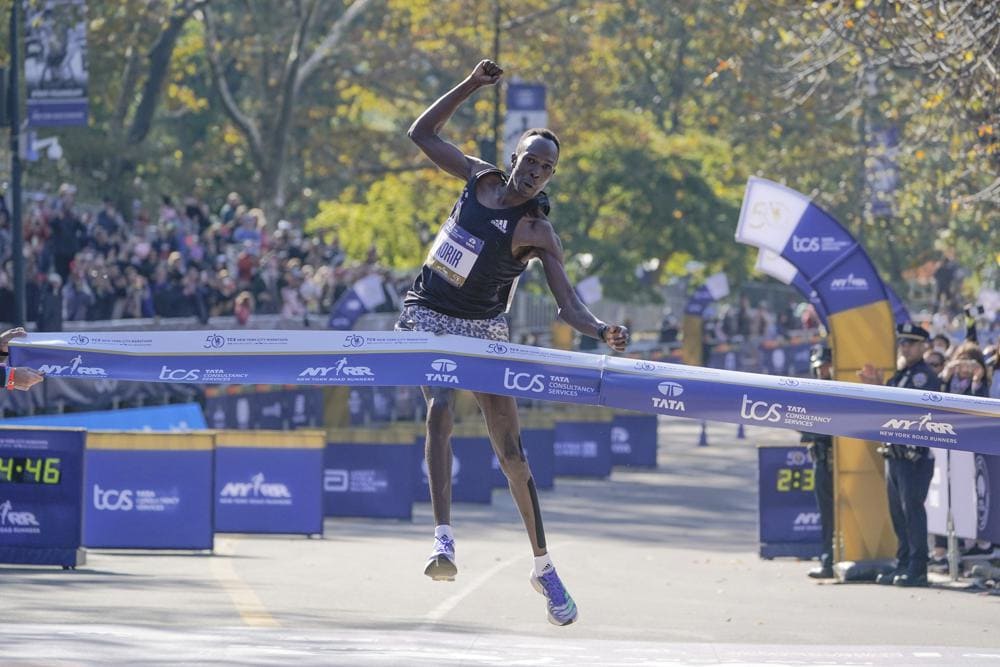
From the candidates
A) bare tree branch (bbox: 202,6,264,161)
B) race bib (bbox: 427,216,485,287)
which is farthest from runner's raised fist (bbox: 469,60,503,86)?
bare tree branch (bbox: 202,6,264,161)

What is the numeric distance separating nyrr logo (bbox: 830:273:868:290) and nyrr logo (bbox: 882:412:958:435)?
681cm

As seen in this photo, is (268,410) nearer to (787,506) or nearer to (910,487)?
(787,506)

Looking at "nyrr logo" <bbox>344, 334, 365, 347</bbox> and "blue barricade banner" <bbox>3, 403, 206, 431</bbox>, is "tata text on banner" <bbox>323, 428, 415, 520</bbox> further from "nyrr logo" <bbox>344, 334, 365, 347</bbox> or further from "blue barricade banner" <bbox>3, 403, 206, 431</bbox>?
"nyrr logo" <bbox>344, 334, 365, 347</bbox>

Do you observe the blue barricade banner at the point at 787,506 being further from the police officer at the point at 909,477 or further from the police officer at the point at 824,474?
the police officer at the point at 909,477

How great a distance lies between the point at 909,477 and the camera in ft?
50.9

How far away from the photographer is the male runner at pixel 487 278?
8625 millimetres

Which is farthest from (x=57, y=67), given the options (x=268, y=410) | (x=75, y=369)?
(x=75, y=369)

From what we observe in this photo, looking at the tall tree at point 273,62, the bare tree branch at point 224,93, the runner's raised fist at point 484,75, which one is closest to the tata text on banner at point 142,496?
the runner's raised fist at point 484,75

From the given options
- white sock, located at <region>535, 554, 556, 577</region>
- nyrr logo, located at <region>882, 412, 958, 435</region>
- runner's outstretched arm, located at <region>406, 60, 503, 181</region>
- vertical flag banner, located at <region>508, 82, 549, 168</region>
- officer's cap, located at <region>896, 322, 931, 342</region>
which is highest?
vertical flag banner, located at <region>508, 82, 549, 168</region>

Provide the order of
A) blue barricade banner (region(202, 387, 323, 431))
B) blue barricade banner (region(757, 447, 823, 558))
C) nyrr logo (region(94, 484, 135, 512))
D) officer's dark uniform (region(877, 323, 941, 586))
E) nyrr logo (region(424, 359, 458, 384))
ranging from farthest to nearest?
blue barricade banner (region(202, 387, 323, 431))
blue barricade banner (region(757, 447, 823, 558))
nyrr logo (region(94, 484, 135, 512))
officer's dark uniform (region(877, 323, 941, 586))
nyrr logo (region(424, 359, 458, 384))

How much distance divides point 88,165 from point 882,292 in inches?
911

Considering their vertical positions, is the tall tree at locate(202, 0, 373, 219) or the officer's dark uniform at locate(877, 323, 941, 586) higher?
the tall tree at locate(202, 0, 373, 219)

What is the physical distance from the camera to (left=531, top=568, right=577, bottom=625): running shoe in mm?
8977

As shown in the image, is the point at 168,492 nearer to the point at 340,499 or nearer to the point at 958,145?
the point at 340,499
